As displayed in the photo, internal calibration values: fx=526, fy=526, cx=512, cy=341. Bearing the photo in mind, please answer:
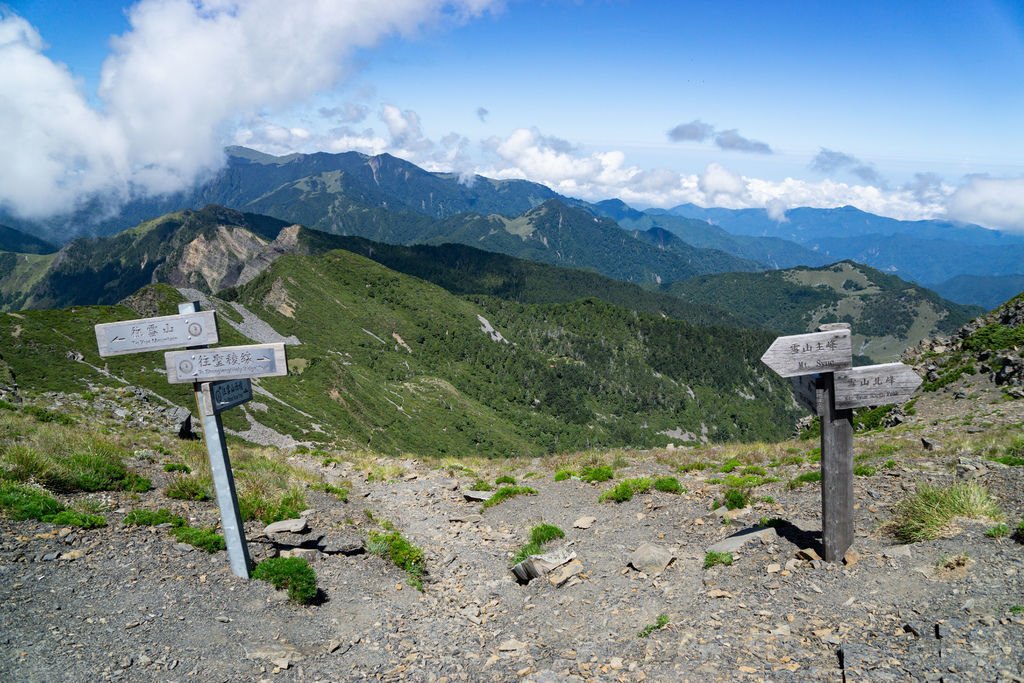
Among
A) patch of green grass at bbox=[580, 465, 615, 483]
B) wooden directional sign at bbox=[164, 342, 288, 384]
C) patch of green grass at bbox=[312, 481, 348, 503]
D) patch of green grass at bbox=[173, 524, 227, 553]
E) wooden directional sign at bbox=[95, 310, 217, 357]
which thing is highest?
wooden directional sign at bbox=[95, 310, 217, 357]

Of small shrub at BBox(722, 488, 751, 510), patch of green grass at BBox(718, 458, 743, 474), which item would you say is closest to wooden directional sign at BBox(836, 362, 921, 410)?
small shrub at BBox(722, 488, 751, 510)

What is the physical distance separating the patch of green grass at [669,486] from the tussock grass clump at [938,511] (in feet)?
20.5

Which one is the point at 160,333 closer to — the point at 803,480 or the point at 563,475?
the point at 563,475

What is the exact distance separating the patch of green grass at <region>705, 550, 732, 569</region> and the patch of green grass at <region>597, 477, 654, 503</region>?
209 inches

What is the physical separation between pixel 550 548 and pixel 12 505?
11976 millimetres

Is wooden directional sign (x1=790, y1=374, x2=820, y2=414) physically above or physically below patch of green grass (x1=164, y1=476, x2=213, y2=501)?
above

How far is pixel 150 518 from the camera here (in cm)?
1195

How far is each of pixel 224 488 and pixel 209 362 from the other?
101 inches

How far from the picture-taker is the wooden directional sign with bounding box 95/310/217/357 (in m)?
10.5

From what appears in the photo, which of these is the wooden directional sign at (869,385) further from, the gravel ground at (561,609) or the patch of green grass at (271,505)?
the patch of green grass at (271,505)

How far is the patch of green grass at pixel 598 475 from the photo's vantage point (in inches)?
761

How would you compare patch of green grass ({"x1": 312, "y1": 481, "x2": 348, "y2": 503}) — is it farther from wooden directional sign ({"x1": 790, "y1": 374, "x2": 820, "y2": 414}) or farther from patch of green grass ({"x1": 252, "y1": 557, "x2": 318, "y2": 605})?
wooden directional sign ({"x1": 790, "y1": 374, "x2": 820, "y2": 414})

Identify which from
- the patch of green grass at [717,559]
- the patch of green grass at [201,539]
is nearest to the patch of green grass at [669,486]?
the patch of green grass at [717,559]

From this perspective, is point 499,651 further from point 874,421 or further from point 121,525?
point 874,421
